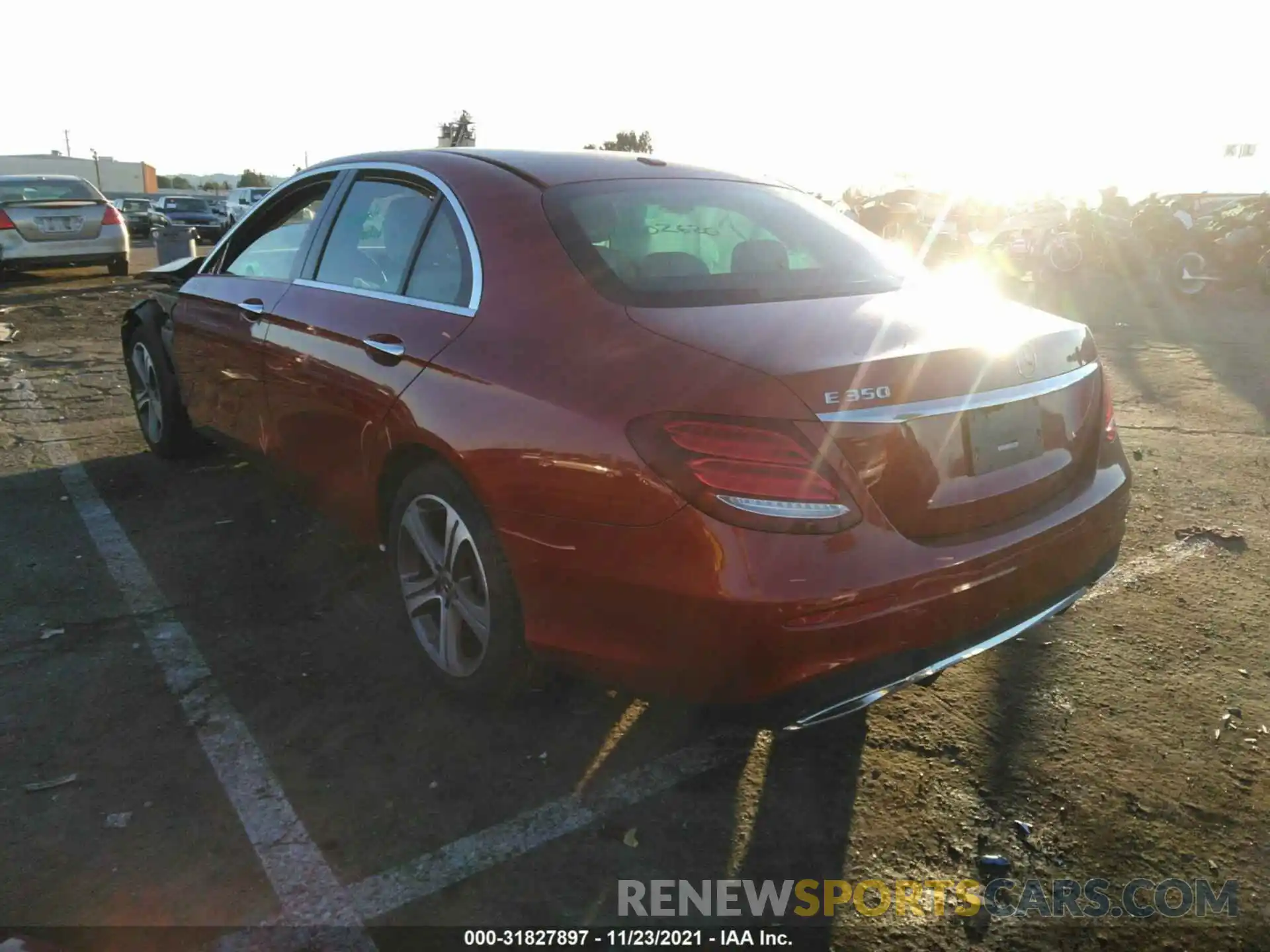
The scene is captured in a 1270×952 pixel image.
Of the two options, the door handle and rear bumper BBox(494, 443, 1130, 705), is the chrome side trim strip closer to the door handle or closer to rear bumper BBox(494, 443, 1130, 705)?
rear bumper BBox(494, 443, 1130, 705)

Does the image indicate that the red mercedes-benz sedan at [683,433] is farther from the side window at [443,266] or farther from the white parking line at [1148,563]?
the white parking line at [1148,563]

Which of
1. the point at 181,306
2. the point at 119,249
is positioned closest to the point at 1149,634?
the point at 181,306

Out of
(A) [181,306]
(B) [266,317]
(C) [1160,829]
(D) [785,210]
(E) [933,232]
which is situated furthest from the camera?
(E) [933,232]

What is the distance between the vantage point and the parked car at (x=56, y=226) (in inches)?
506

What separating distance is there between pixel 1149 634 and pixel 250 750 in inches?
118

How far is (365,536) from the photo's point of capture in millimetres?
3338

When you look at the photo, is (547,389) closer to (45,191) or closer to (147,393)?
(147,393)

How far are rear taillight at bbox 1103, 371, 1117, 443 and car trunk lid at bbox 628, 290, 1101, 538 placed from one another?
14 centimetres

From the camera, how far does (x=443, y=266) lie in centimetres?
294

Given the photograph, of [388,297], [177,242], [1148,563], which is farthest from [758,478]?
[177,242]

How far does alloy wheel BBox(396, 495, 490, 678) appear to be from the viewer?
276cm

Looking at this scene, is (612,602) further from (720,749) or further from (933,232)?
(933,232)

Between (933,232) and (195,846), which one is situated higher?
(933,232)

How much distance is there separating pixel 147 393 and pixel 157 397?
183 millimetres
